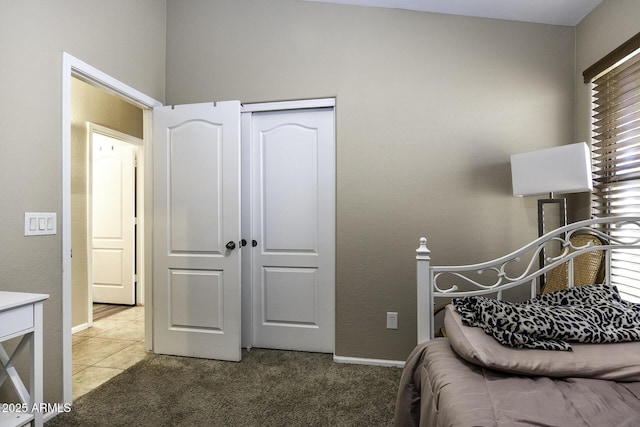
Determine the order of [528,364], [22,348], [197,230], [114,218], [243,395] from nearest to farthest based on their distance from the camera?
[528,364] → [22,348] → [243,395] → [197,230] → [114,218]

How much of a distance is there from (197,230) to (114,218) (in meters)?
2.35

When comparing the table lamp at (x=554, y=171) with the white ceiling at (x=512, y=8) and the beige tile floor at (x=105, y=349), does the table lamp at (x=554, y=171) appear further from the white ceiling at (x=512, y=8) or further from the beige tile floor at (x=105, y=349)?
the beige tile floor at (x=105, y=349)

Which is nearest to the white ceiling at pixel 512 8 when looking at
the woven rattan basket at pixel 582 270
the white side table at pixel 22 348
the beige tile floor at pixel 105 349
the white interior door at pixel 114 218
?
the woven rattan basket at pixel 582 270

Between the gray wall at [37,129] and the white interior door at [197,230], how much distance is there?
0.73 m

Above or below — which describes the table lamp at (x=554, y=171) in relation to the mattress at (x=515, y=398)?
above

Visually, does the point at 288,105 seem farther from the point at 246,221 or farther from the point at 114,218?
the point at 114,218

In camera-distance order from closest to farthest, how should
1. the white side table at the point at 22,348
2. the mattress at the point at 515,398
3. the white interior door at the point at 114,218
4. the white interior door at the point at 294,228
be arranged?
the mattress at the point at 515,398 → the white side table at the point at 22,348 → the white interior door at the point at 294,228 → the white interior door at the point at 114,218

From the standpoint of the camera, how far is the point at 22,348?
1.49 m

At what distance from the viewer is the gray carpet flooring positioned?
6.31 feet

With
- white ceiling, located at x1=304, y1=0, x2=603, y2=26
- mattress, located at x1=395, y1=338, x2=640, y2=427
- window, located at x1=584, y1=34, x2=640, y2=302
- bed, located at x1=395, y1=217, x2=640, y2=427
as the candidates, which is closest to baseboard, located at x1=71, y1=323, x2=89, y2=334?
bed, located at x1=395, y1=217, x2=640, y2=427

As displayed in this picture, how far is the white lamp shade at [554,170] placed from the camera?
1.94 m

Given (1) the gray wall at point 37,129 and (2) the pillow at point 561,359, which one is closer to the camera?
(2) the pillow at point 561,359

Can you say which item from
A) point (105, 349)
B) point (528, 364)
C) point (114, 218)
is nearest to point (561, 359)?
point (528, 364)

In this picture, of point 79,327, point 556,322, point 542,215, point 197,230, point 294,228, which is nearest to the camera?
point 556,322
